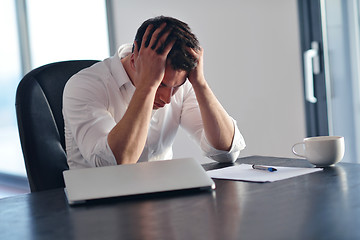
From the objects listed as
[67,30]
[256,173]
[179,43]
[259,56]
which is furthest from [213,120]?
[67,30]

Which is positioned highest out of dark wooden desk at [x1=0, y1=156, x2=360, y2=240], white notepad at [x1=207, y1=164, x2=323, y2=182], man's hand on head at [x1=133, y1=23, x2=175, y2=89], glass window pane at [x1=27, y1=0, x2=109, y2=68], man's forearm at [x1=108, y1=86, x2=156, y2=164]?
glass window pane at [x1=27, y1=0, x2=109, y2=68]

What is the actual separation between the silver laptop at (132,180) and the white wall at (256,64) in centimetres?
183

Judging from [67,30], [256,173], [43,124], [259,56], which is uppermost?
[67,30]

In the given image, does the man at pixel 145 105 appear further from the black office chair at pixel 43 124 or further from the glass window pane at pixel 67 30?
the glass window pane at pixel 67 30

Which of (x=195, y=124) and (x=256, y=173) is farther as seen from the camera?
(x=195, y=124)

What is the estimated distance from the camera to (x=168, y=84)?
1.46 metres

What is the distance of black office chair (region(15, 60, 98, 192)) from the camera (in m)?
1.47

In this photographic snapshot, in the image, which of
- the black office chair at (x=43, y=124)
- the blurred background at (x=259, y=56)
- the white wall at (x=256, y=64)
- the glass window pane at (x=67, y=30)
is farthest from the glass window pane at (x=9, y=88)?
the black office chair at (x=43, y=124)

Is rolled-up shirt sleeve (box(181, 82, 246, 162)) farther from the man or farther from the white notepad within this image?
the white notepad

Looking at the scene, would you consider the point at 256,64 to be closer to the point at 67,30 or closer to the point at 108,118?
the point at 108,118

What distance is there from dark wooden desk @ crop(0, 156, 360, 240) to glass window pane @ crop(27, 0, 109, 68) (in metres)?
2.83

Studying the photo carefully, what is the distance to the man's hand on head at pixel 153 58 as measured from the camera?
55.4 inches

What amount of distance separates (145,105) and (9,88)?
13.1 feet

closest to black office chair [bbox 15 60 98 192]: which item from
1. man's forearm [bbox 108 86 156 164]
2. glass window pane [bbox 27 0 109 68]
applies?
man's forearm [bbox 108 86 156 164]
